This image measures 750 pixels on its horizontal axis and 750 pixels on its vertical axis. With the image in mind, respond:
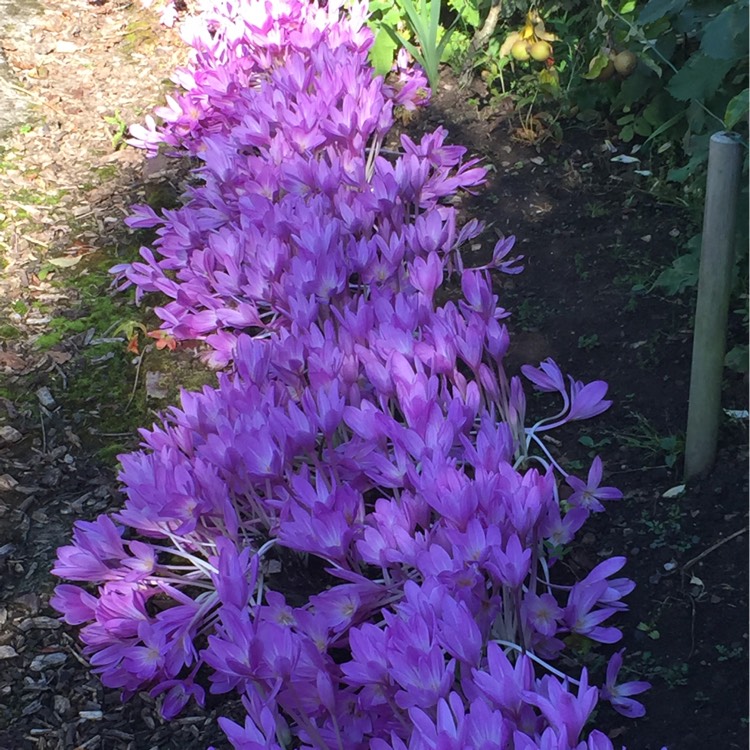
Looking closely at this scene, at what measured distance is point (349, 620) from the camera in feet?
5.97

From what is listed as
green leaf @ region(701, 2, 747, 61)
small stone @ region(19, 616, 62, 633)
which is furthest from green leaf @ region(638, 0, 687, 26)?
small stone @ region(19, 616, 62, 633)

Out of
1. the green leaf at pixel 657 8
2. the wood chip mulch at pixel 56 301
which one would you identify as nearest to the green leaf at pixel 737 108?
the green leaf at pixel 657 8

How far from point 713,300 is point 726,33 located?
2.04 feet

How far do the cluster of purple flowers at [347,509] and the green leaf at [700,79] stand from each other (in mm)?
624

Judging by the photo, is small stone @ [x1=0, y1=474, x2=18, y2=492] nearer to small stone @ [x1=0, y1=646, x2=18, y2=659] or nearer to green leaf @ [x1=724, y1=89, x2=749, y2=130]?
small stone @ [x1=0, y1=646, x2=18, y2=659]

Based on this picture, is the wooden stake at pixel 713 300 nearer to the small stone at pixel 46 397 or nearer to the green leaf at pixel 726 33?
the green leaf at pixel 726 33

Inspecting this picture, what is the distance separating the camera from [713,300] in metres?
2.00

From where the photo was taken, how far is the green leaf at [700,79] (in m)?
2.55

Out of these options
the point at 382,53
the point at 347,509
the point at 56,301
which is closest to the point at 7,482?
the point at 56,301

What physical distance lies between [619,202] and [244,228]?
114 cm

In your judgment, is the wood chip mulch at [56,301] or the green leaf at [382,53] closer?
the wood chip mulch at [56,301]

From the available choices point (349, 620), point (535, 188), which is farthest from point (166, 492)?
point (535, 188)

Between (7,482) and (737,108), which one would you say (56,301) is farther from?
(737,108)

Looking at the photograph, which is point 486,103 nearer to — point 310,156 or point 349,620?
point 310,156
